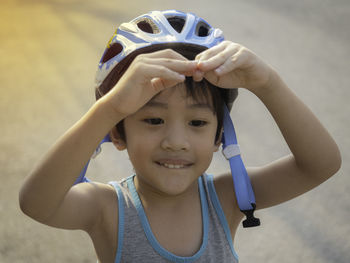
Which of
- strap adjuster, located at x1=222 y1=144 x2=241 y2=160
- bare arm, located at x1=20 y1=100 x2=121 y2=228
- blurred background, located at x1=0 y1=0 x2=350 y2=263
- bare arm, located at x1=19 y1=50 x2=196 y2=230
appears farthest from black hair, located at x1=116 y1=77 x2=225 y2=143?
blurred background, located at x1=0 y1=0 x2=350 y2=263

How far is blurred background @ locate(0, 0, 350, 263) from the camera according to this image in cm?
332

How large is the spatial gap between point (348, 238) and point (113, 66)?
1.97 meters

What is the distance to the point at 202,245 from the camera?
2.16 metres

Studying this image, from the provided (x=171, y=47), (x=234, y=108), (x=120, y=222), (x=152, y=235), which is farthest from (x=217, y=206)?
(x=234, y=108)

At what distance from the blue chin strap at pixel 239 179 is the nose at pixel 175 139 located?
29cm

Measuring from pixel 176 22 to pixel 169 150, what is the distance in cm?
61

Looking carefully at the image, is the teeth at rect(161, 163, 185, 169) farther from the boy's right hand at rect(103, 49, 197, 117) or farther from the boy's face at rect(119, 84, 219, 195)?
the boy's right hand at rect(103, 49, 197, 117)

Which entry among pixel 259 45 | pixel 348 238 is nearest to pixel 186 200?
pixel 348 238

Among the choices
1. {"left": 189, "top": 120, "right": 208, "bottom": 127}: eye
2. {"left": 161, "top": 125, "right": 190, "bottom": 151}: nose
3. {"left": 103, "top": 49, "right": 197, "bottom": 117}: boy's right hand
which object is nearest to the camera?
{"left": 103, "top": 49, "right": 197, "bottom": 117}: boy's right hand

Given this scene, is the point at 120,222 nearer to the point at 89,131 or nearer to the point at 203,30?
the point at 89,131

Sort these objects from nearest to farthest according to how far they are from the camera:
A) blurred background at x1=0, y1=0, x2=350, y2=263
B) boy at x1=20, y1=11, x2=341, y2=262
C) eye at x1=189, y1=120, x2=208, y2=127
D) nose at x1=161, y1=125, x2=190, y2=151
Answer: boy at x1=20, y1=11, x2=341, y2=262 < nose at x1=161, y1=125, x2=190, y2=151 < eye at x1=189, y1=120, x2=208, y2=127 < blurred background at x1=0, y1=0, x2=350, y2=263

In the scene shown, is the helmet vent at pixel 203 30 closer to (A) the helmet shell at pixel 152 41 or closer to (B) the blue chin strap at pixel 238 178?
(A) the helmet shell at pixel 152 41

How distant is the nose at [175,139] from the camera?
75.9 inches

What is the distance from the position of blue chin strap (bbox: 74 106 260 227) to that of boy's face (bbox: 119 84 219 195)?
144 millimetres
